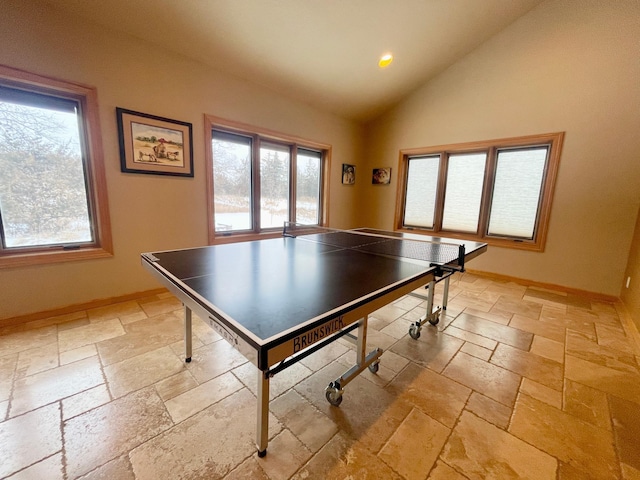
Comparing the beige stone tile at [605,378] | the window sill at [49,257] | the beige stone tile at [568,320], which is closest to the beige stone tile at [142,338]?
the window sill at [49,257]

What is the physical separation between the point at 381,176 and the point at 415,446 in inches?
173

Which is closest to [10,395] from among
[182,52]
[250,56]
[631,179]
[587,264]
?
[182,52]

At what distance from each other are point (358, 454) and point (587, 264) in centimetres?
382

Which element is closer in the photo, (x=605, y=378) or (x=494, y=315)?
(x=605, y=378)

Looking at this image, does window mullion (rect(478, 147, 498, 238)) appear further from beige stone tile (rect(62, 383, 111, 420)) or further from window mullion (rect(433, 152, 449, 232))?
beige stone tile (rect(62, 383, 111, 420))

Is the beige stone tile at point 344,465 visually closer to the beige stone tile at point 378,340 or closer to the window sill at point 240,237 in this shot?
the beige stone tile at point 378,340

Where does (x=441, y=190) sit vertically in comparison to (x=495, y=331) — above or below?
above

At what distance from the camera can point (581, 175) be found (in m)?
3.21

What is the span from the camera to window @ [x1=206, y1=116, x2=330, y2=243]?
337 cm

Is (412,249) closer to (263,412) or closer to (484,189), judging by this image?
(263,412)

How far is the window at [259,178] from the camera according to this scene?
11.1 ft

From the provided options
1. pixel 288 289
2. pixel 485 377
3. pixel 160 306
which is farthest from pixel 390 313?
pixel 160 306

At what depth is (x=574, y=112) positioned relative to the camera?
3.16 meters

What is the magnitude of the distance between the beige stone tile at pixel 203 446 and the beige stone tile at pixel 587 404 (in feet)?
5.59
